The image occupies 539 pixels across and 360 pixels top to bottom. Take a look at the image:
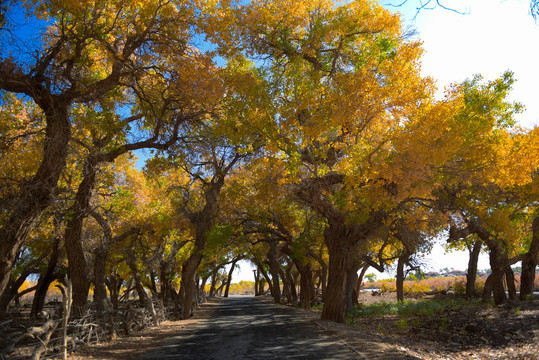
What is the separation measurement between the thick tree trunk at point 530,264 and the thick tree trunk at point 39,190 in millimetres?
20790

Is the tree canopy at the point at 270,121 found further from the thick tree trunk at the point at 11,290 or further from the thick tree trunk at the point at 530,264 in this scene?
the thick tree trunk at the point at 11,290

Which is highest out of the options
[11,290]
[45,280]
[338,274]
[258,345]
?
[338,274]

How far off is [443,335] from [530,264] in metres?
10.00

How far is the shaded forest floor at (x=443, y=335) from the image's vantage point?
9.71m

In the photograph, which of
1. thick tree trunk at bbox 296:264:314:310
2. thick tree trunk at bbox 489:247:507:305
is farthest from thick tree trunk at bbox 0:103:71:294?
thick tree trunk at bbox 489:247:507:305

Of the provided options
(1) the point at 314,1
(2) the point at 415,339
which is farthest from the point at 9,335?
(1) the point at 314,1

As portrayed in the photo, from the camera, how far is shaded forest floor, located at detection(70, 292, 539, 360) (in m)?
9.71

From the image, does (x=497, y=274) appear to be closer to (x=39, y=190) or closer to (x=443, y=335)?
(x=443, y=335)

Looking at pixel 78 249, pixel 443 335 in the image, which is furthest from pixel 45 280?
pixel 443 335

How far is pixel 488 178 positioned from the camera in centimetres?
1251

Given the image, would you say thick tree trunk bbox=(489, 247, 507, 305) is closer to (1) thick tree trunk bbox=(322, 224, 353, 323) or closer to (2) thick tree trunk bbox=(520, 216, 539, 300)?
(2) thick tree trunk bbox=(520, 216, 539, 300)

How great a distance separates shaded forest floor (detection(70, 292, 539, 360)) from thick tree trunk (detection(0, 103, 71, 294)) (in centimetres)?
282

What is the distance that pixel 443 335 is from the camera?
13219mm

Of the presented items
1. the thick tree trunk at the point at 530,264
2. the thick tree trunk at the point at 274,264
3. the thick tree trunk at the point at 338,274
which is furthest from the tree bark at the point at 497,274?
the thick tree trunk at the point at 274,264
